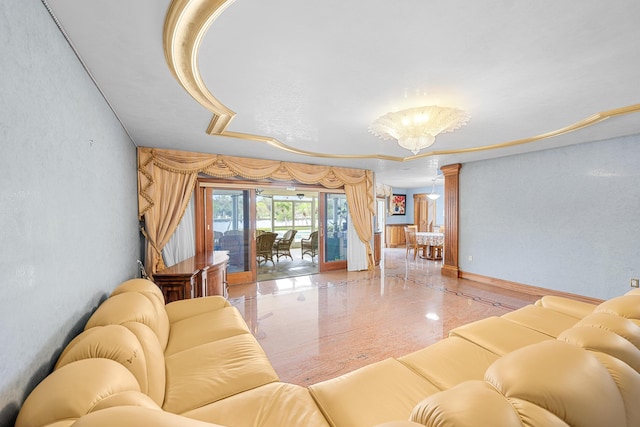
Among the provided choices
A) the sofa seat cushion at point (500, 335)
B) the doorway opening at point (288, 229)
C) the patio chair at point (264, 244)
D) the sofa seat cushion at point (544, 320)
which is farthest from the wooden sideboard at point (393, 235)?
the sofa seat cushion at point (500, 335)

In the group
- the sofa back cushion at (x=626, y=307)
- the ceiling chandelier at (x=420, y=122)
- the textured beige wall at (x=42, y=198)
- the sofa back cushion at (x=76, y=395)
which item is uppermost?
the ceiling chandelier at (x=420, y=122)

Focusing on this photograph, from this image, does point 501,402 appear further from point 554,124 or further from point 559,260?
point 559,260

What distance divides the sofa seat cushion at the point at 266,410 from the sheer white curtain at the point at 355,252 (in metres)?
4.75

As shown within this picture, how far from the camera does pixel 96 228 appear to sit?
1.84 metres

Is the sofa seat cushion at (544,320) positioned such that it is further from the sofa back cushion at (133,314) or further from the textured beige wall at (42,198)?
the textured beige wall at (42,198)

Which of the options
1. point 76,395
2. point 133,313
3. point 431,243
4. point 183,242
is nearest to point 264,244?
point 183,242

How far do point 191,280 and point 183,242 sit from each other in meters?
1.58

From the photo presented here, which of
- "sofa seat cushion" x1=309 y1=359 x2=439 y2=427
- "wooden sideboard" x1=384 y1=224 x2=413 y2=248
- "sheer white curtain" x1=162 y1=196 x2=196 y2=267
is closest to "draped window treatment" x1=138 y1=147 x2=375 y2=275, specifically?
"sheer white curtain" x1=162 y1=196 x2=196 y2=267

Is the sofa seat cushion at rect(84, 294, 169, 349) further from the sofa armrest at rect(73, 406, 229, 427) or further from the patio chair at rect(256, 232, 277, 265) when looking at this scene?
the patio chair at rect(256, 232, 277, 265)

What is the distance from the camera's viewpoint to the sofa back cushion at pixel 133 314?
143 centimetres

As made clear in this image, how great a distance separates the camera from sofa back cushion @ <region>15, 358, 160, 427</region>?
Result: 2.47 ft

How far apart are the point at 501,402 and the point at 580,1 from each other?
1813mm

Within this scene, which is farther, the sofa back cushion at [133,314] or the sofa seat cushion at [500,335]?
the sofa seat cushion at [500,335]

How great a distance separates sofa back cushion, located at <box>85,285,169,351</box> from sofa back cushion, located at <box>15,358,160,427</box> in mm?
564
